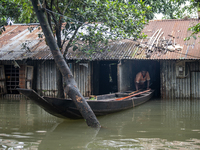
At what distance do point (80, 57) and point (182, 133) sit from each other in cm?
668

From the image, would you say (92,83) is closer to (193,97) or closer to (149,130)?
(193,97)

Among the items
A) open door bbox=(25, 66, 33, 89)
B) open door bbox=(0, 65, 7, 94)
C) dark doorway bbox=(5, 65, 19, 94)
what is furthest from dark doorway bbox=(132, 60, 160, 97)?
open door bbox=(0, 65, 7, 94)

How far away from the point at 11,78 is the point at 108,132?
356 inches

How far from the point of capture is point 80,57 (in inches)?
429

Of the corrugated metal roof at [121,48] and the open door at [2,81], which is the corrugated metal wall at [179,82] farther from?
the open door at [2,81]

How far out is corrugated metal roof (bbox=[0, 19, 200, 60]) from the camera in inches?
420

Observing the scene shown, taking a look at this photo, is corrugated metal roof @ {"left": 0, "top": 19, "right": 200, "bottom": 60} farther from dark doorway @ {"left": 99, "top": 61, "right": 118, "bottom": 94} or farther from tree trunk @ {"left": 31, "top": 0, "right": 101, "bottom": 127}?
tree trunk @ {"left": 31, "top": 0, "right": 101, "bottom": 127}

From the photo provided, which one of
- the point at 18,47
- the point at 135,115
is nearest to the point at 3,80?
the point at 18,47

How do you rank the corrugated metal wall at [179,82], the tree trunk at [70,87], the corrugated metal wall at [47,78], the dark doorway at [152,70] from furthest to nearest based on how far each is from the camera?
the dark doorway at [152,70] → the corrugated metal wall at [47,78] → the corrugated metal wall at [179,82] → the tree trunk at [70,87]

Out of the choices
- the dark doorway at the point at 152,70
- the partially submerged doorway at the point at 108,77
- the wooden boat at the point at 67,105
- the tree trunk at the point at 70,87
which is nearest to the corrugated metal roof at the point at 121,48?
the dark doorway at the point at 152,70

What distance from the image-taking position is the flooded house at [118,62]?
10875 mm

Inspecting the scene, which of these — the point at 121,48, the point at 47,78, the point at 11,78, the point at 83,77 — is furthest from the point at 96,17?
the point at 11,78

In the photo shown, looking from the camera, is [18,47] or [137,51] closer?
[137,51]

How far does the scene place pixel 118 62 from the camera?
11.0 metres
